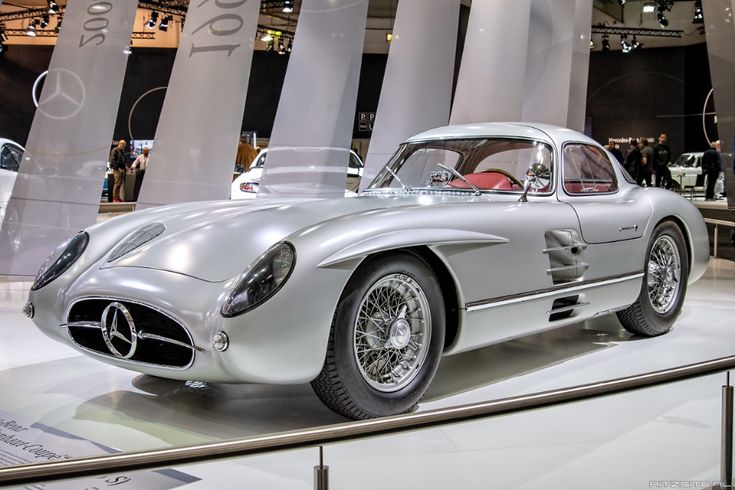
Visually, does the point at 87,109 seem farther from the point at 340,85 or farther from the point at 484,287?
the point at 484,287

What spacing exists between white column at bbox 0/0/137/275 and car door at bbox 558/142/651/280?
4.58 meters

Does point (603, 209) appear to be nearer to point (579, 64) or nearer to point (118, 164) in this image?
point (579, 64)

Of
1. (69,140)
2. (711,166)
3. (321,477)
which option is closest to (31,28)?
(69,140)

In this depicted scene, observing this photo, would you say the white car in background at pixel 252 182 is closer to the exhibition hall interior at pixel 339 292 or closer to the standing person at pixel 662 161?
the exhibition hall interior at pixel 339 292

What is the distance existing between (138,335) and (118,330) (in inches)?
4.7

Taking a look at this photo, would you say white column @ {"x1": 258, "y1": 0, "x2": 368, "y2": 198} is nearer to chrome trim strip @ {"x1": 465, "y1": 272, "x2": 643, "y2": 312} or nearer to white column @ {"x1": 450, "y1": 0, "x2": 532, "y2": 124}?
white column @ {"x1": 450, "y1": 0, "x2": 532, "y2": 124}

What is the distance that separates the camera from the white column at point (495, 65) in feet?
29.1

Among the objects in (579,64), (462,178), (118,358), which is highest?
(579,64)

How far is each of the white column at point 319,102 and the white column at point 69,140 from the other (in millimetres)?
1670

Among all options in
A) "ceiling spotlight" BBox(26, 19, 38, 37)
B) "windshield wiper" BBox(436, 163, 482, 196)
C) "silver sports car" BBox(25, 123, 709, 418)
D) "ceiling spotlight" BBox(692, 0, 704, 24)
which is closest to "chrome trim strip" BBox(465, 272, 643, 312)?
"silver sports car" BBox(25, 123, 709, 418)

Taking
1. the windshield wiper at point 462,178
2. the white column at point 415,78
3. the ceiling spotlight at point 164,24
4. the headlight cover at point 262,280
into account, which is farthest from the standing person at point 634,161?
the headlight cover at point 262,280

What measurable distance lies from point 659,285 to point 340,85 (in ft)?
14.6

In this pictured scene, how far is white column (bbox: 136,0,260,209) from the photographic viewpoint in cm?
770

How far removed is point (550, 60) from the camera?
10.8 metres
